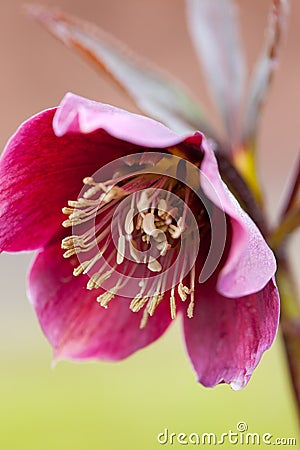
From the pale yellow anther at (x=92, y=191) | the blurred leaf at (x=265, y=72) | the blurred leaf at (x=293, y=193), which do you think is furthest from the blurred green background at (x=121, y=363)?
the pale yellow anther at (x=92, y=191)

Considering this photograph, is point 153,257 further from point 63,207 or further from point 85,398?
point 85,398

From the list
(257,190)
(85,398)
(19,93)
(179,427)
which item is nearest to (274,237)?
(257,190)

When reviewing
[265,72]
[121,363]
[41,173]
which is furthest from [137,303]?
[121,363]

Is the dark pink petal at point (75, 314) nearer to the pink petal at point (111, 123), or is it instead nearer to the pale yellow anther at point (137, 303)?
the pale yellow anther at point (137, 303)

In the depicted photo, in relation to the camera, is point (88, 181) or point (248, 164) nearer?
point (88, 181)

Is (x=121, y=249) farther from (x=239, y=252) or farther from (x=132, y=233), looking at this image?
(x=239, y=252)

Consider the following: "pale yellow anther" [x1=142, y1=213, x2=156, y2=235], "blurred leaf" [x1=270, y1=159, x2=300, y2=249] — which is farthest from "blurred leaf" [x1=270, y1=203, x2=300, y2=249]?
"pale yellow anther" [x1=142, y1=213, x2=156, y2=235]

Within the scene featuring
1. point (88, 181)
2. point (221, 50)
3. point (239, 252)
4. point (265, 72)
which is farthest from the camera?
point (221, 50)

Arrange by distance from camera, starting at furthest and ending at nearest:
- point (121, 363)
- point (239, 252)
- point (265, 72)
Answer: point (121, 363) < point (265, 72) < point (239, 252)
